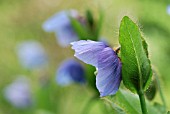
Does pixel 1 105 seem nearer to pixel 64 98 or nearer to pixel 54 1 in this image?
pixel 64 98

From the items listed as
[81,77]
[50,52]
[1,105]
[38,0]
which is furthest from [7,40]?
→ [81,77]

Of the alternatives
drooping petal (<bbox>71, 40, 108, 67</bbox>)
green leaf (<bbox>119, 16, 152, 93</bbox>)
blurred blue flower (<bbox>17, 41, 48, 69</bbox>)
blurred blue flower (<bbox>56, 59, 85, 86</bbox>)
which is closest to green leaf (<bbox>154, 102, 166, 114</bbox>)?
green leaf (<bbox>119, 16, 152, 93</bbox>)

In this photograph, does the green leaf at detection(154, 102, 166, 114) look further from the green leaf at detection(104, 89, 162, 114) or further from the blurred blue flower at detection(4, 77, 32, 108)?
the blurred blue flower at detection(4, 77, 32, 108)

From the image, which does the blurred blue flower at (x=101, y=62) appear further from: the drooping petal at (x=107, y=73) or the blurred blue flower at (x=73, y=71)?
the blurred blue flower at (x=73, y=71)

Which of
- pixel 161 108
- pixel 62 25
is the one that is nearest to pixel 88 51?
pixel 161 108

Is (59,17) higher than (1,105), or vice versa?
(59,17)

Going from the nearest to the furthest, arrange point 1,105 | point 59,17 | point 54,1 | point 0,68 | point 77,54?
point 77,54 → point 59,17 → point 1,105 → point 0,68 → point 54,1
